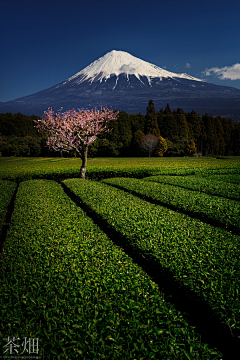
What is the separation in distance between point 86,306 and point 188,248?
98.8 inches

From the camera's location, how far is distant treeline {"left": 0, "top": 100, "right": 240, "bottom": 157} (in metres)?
42.3

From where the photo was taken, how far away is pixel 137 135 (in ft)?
152

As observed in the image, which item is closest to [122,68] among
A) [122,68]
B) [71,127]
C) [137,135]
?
[122,68]

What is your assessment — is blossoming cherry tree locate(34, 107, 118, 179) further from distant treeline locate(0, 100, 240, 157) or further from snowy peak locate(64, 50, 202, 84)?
snowy peak locate(64, 50, 202, 84)

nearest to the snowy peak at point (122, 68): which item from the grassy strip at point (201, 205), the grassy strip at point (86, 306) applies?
the grassy strip at point (201, 205)

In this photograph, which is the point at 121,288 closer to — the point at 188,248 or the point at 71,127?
the point at 188,248

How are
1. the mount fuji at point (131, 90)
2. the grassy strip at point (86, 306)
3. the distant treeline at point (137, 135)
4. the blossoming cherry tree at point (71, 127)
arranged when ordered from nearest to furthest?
the grassy strip at point (86, 306) → the blossoming cherry tree at point (71, 127) → the distant treeline at point (137, 135) → the mount fuji at point (131, 90)

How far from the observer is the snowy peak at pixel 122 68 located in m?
132

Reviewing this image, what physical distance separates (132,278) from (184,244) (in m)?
A: 1.64

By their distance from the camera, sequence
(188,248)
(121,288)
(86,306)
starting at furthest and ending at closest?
(188,248) < (121,288) < (86,306)

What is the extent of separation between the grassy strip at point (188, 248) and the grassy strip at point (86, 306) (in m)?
0.55

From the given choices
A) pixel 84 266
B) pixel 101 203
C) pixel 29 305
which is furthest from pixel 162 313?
pixel 101 203

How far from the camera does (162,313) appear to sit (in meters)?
2.72

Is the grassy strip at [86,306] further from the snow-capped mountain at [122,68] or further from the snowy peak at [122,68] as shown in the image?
the snowy peak at [122,68]
